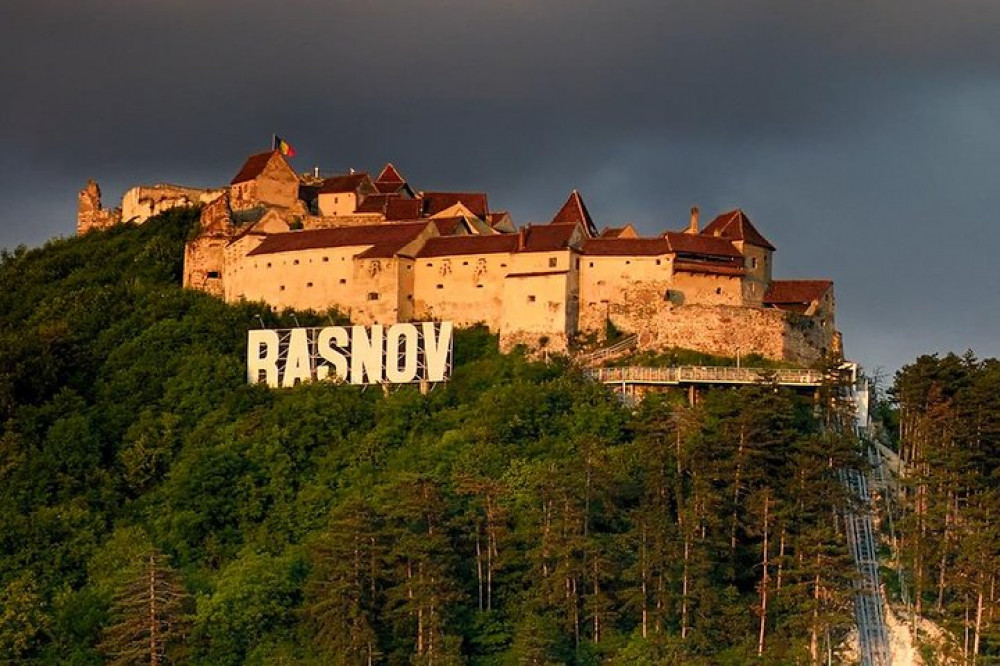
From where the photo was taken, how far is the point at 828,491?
75.2 m

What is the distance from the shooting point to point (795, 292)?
92.6 metres

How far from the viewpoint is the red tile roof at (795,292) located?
92062mm

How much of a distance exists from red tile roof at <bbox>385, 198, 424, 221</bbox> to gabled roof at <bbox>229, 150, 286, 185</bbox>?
8.93 m

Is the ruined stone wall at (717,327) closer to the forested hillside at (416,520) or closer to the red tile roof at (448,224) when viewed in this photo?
the forested hillside at (416,520)

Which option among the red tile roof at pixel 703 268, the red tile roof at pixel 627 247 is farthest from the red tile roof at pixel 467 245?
the red tile roof at pixel 703 268

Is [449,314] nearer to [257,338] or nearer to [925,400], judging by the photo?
[257,338]

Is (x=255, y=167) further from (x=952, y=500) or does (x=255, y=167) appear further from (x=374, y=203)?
(x=952, y=500)

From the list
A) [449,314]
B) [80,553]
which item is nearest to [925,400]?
[449,314]

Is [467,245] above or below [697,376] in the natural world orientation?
above

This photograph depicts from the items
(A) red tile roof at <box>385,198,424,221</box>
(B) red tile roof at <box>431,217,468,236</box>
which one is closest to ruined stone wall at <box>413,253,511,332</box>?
(B) red tile roof at <box>431,217,468,236</box>

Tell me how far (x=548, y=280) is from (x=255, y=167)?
79.2 ft

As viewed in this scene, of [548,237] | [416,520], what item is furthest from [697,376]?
[416,520]

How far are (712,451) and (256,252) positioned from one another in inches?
1142

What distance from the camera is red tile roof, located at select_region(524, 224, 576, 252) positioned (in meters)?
90.8
